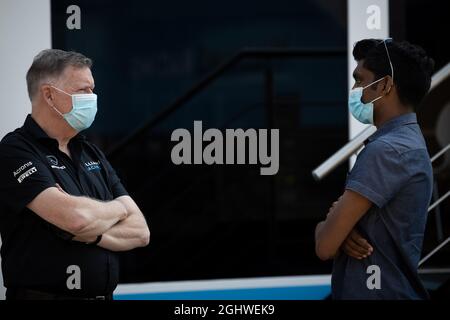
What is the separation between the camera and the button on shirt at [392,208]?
198 cm

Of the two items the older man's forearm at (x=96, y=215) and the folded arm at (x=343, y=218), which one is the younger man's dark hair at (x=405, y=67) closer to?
the folded arm at (x=343, y=218)

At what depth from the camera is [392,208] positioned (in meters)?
2.01

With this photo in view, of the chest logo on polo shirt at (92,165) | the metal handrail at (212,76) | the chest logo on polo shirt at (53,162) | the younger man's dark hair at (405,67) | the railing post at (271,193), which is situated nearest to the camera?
the younger man's dark hair at (405,67)

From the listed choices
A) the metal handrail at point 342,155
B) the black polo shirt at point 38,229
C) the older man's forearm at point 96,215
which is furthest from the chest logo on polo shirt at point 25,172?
the metal handrail at point 342,155

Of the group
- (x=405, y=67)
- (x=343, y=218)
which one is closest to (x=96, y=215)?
(x=343, y=218)

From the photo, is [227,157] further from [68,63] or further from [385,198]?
[385,198]

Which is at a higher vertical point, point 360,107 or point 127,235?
point 360,107

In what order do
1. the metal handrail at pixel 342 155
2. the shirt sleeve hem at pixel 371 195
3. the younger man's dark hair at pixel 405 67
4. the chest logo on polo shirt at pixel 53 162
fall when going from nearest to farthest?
the shirt sleeve hem at pixel 371 195 < the younger man's dark hair at pixel 405 67 < the chest logo on polo shirt at pixel 53 162 < the metal handrail at pixel 342 155

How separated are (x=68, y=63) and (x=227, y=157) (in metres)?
0.89

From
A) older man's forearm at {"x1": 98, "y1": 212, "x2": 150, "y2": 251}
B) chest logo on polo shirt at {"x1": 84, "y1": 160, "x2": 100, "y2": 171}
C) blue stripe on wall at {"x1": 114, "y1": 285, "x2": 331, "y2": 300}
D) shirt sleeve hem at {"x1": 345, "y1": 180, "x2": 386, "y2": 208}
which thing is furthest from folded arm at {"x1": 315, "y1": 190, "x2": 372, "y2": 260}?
blue stripe on wall at {"x1": 114, "y1": 285, "x2": 331, "y2": 300}

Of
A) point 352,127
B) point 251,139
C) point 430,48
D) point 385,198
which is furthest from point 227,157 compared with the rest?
point 430,48

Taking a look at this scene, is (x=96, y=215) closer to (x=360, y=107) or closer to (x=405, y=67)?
(x=360, y=107)

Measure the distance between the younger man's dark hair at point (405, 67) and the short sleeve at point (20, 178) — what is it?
954 mm

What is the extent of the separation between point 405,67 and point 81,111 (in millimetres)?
926
